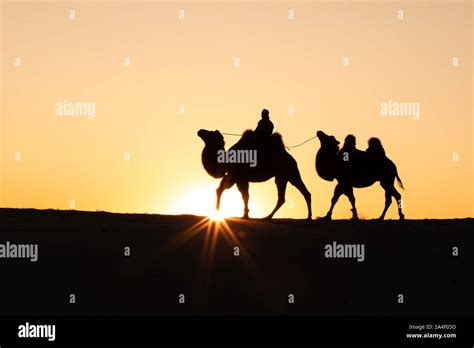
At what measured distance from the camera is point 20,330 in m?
14.5

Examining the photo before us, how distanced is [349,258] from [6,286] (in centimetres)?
547

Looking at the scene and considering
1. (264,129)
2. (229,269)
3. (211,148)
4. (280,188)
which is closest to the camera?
(229,269)

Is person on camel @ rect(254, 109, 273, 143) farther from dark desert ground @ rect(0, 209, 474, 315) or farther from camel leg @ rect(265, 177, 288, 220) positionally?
dark desert ground @ rect(0, 209, 474, 315)

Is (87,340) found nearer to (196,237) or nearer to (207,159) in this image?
(196,237)

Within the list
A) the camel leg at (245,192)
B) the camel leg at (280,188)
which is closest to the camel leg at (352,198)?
the camel leg at (280,188)

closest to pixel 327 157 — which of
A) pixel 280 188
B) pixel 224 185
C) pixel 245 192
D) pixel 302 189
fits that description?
pixel 302 189

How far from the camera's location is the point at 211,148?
21781mm

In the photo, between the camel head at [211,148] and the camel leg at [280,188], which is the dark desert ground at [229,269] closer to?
the camel leg at [280,188]

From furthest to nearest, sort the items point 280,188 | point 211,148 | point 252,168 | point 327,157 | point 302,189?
point 327,157 < point 302,189 < point 211,148 < point 280,188 < point 252,168

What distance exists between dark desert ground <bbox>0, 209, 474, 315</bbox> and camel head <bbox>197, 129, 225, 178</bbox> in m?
1.50

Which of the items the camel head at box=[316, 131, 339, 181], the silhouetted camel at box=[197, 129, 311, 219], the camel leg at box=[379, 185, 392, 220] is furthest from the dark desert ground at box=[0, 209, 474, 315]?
the camel leg at box=[379, 185, 392, 220]

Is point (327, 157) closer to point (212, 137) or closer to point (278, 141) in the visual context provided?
point (278, 141)

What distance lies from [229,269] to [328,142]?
5.86 meters

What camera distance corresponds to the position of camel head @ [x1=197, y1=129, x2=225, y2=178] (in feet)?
71.3
